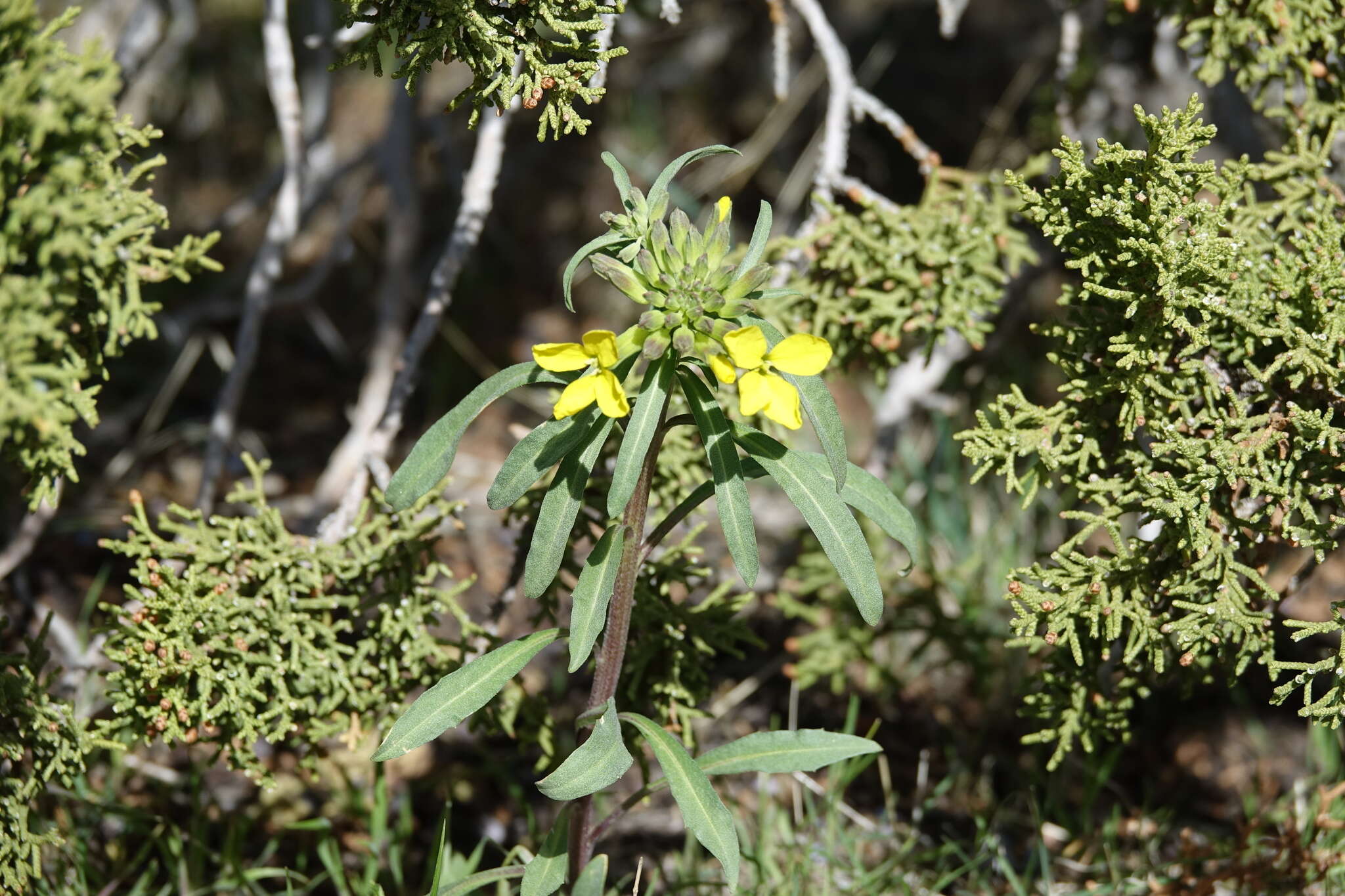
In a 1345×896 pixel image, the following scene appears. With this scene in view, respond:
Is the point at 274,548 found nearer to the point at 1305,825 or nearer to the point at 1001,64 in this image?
the point at 1305,825

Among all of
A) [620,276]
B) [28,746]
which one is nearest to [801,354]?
[620,276]

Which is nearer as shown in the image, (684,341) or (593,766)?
(684,341)

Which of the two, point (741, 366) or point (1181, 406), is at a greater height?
point (741, 366)

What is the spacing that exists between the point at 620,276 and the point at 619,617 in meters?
0.52

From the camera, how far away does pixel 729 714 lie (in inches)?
104

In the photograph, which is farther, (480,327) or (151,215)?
(480,327)

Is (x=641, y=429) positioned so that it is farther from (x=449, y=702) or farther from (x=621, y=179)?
(x=449, y=702)

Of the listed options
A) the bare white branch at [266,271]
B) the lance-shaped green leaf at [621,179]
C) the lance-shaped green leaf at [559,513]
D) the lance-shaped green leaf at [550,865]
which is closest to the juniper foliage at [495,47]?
the lance-shaped green leaf at [621,179]

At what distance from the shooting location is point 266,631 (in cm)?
174

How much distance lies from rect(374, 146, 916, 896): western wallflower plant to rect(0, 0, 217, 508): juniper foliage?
46 centimetres

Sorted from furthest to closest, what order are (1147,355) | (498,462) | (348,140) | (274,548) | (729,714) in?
1. (348,140)
2. (498,462)
3. (729,714)
4. (274,548)
5. (1147,355)

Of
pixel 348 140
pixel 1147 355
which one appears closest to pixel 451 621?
pixel 1147 355

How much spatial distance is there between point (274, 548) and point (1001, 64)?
11.1 feet

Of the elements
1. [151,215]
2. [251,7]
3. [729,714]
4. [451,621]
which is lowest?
[729,714]
